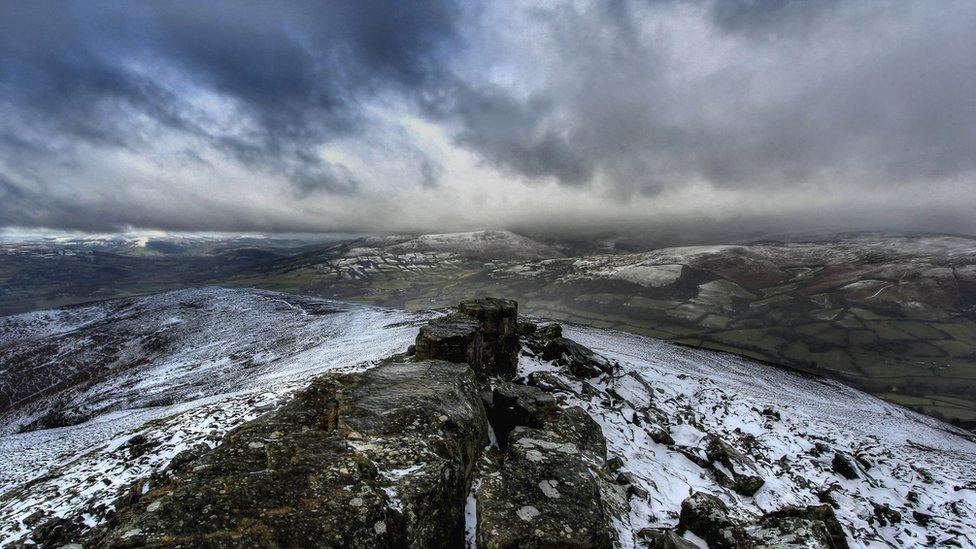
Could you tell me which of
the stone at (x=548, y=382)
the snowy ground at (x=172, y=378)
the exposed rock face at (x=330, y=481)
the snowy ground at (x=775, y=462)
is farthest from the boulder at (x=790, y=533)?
the snowy ground at (x=172, y=378)

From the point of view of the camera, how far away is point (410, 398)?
1022 cm

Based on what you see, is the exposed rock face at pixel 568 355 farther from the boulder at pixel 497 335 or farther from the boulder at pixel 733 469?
the boulder at pixel 733 469

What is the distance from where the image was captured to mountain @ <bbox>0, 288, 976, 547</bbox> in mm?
6762

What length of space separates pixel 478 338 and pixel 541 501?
10.1 m

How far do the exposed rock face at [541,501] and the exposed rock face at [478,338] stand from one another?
680 cm

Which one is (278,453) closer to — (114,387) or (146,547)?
(146,547)

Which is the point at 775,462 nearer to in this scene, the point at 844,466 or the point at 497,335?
the point at 844,466

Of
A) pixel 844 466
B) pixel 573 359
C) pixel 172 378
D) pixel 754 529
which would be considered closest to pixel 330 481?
pixel 754 529

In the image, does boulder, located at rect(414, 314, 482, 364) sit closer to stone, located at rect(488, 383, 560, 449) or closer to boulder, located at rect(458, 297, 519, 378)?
boulder, located at rect(458, 297, 519, 378)

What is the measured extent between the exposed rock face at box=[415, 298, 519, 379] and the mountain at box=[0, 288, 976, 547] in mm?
107

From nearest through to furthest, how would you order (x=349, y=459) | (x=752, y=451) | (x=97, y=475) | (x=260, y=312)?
1. (x=349, y=459)
2. (x=97, y=475)
3. (x=752, y=451)
4. (x=260, y=312)

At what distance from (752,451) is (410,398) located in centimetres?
1940

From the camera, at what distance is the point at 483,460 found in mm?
10188

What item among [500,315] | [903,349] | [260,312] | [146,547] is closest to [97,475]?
[146,547]
